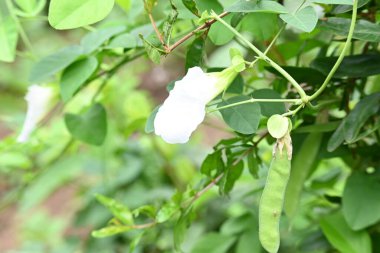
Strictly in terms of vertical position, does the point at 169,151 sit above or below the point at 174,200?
below

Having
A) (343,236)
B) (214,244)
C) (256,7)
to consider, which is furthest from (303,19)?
(214,244)

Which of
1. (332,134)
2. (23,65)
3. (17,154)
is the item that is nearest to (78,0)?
(332,134)

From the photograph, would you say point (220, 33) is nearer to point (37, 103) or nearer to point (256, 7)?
point (256, 7)

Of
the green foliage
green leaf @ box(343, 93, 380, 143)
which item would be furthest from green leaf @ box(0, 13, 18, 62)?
green leaf @ box(343, 93, 380, 143)

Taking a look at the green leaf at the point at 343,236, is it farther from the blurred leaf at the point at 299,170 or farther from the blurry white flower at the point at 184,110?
the blurry white flower at the point at 184,110

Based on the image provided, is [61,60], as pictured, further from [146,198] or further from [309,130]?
[146,198]

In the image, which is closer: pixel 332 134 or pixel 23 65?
pixel 332 134
